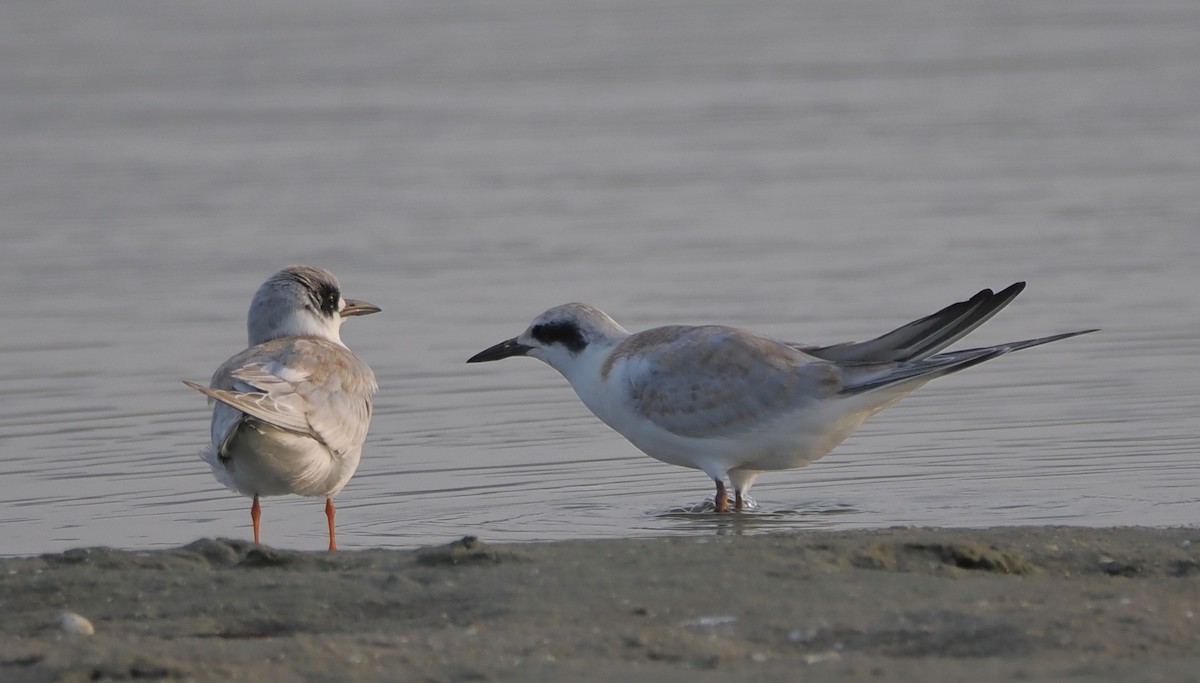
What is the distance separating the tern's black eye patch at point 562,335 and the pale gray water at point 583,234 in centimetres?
54

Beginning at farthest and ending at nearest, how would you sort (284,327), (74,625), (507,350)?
(507,350), (284,327), (74,625)

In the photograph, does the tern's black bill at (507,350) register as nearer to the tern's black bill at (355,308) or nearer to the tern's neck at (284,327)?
the tern's black bill at (355,308)

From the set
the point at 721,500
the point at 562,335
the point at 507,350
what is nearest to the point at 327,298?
the point at 507,350

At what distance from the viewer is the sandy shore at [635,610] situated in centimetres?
465

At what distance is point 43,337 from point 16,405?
1355mm

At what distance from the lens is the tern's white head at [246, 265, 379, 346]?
28.1 ft

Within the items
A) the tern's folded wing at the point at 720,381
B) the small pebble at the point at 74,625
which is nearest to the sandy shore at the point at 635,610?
the small pebble at the point at 74,625

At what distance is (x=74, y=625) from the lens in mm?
5383

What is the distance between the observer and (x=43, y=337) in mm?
11430

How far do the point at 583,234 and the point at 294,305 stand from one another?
478 centimetres

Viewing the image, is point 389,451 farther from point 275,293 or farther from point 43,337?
point 43,337

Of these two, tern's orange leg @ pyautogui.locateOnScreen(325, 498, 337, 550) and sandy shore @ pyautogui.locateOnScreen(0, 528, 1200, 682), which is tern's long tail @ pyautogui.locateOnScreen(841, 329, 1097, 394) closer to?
sandy shore @ pyautogui.locateOnScreen(0, 528, 1200, 682)

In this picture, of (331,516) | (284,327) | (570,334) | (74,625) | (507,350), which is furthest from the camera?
(507,350)

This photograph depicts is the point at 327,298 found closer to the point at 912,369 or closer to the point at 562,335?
the point at 562,335
